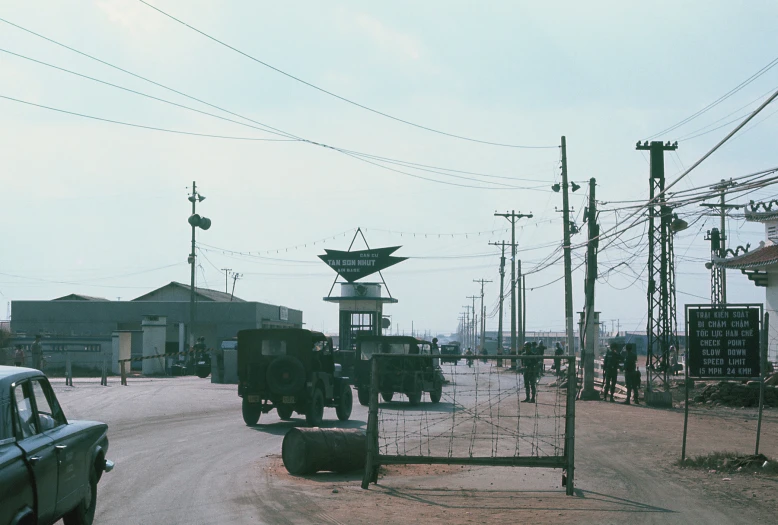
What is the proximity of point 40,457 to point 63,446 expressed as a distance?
670 mm

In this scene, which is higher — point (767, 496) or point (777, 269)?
point (777, 269)

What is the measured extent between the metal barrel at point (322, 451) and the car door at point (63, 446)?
14.8 ft

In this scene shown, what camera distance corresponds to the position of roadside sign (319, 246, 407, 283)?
160 ft

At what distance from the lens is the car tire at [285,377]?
1959 centimetres

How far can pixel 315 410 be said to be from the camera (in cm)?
1988

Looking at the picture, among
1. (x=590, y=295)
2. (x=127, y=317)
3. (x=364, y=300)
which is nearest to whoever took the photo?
(x=590, y=295)

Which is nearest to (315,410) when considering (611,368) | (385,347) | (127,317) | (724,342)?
(385,347)

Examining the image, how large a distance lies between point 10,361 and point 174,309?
3218 centimetres

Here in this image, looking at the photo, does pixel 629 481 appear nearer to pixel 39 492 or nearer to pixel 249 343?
pixel 39 492

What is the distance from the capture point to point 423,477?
41.2 feet

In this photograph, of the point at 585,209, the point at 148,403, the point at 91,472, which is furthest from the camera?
the point at 585,209

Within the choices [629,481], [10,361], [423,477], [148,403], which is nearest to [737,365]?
[629,481]

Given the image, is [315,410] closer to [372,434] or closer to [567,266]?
[372,434]

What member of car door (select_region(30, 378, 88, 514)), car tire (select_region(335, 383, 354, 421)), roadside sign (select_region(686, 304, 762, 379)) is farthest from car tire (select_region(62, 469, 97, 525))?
car tire (select_region(335, 383, 354, 421))
